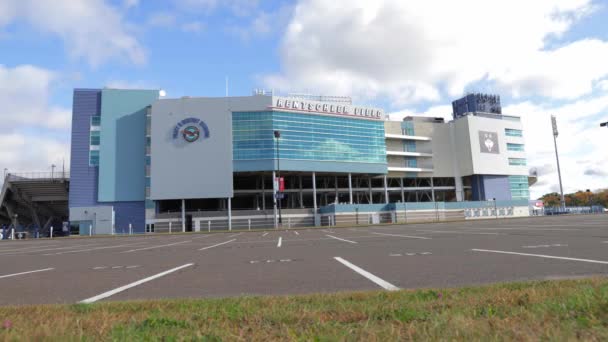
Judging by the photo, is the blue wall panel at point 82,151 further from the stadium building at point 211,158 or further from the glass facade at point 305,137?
the glass facade at point 305,137

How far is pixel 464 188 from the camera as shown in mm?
87688

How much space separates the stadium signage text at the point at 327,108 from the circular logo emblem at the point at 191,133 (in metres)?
13.6

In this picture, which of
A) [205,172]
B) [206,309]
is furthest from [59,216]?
[206,309]

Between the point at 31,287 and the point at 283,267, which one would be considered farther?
the point at 283,267

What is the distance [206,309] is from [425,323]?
2.03 m

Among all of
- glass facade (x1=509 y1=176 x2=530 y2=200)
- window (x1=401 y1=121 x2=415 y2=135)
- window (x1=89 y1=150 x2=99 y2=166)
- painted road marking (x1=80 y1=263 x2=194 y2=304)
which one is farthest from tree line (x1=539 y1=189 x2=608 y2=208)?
painted road marking (x1=80 y1=263 x2=194 y2=304)

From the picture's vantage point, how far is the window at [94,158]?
67.1 meters

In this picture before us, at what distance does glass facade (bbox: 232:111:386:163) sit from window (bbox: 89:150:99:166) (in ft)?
77.9

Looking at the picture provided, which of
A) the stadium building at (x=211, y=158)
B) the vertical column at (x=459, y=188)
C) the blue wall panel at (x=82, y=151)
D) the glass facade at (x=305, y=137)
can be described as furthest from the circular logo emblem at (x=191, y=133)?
the vertical column at (x=459, y=188)

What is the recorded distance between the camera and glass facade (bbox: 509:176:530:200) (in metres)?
86.1

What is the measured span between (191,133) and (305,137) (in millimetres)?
18926

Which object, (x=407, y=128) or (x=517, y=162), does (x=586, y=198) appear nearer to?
(x=517, y=162)

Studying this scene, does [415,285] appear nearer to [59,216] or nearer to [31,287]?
[31,287]

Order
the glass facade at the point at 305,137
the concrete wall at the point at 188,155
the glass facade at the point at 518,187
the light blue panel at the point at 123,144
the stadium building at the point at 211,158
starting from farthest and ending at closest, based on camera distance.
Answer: the glass facade at the point at 518,187, the light blue panel at the point at 123,144, the glass facade at the point at 305,137, the stadium building at the point at 211,158, the concrete wall at the point at 188,155
